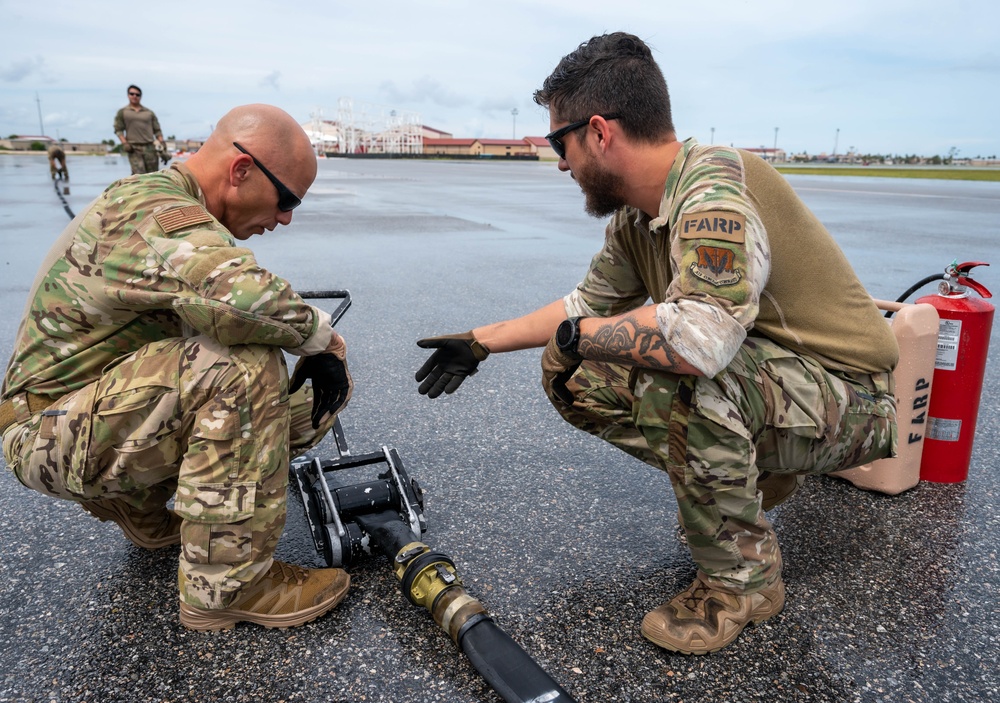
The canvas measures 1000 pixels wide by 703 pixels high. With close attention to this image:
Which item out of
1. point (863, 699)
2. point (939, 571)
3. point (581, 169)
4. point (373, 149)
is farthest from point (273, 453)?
point (373, 149)

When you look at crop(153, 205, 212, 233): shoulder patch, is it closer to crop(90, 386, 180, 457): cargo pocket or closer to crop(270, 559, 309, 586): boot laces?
crop(90, 386, 180, 457): cargo pocket

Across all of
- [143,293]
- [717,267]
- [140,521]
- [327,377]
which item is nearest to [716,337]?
[717,267]

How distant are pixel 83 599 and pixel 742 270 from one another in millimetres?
2251

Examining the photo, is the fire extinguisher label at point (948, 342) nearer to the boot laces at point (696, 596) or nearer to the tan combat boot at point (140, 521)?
the boot laces at point (696, 596)

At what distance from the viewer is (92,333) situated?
226 cm

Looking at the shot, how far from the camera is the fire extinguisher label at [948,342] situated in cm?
312

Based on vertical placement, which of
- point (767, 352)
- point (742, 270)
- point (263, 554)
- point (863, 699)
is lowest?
point (863, 699)

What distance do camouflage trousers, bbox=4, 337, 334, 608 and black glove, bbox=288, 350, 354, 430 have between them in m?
0.15

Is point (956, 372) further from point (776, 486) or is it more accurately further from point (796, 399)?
point (796, 399)

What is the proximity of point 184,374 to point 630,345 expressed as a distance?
1.24 meters

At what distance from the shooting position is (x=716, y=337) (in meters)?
2.01

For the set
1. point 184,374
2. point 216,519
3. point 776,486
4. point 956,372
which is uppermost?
point 184,374

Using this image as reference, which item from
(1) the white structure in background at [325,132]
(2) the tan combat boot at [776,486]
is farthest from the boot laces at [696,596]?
(1) the white structure in background at [325,132]

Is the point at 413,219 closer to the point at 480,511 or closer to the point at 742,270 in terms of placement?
the point at 480,511
